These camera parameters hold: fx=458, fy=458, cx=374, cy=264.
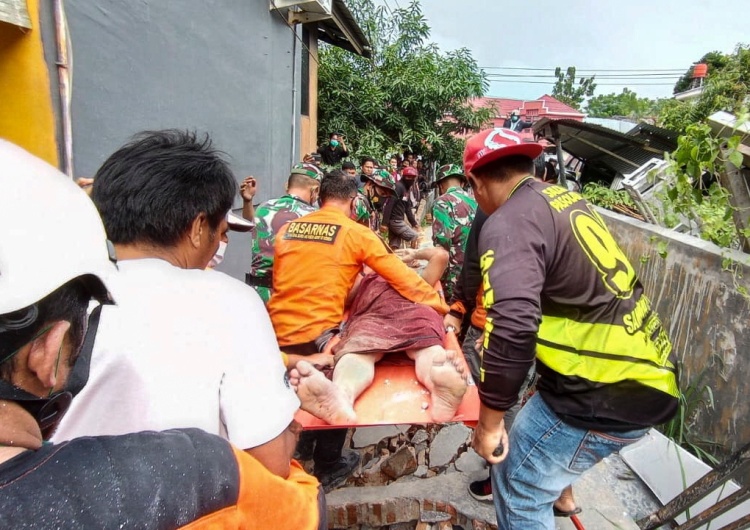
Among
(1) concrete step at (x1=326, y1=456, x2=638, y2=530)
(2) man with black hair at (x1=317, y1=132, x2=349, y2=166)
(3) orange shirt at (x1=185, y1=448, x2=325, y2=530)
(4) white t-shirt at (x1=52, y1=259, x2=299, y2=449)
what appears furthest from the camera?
(2) man with black hair at (x1=317, y1=132, x2=349, y2=166)

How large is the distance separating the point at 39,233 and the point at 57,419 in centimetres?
29

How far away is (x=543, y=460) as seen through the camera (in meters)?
1.69

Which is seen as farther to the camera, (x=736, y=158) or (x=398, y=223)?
(x=398, y=223)

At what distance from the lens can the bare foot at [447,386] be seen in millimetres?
1839

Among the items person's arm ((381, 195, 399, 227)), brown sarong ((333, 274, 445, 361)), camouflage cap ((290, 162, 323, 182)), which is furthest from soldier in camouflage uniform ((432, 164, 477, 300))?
person's arm ((381, 195, 399, 227))

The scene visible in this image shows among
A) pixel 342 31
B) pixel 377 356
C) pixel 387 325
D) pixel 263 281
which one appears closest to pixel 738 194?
pixel 387 325

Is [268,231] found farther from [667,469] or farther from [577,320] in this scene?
[667,469]

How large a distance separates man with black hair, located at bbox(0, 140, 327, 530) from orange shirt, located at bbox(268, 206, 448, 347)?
5.79 ft

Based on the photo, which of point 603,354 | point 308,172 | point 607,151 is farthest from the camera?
point 607,151

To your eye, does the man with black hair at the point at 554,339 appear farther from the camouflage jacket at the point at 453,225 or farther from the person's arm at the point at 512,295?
the camouflage jacket at the point at 453,225

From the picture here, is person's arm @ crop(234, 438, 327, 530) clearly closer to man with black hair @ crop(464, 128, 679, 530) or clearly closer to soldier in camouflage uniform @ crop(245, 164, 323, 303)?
man with black hair @ crop(464, 128, 679, 530)

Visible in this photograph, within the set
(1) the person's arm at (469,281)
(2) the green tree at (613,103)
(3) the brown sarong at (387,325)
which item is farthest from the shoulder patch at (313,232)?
(2) the green tree at (613,103)

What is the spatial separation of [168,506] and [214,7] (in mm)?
5059

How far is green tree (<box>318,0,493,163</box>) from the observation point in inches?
412
